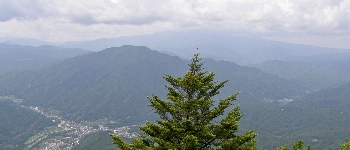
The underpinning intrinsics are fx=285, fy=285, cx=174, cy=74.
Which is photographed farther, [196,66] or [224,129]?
[196,66]

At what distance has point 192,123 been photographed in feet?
72.8

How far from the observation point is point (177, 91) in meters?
23.8

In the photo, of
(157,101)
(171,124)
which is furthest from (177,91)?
(171,124)

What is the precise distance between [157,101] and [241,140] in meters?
7.12

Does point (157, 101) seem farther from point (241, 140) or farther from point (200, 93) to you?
point (241, 140)

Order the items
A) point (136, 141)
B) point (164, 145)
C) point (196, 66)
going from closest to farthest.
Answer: point (164, 145) → point (136, 141) → point (196, 66)

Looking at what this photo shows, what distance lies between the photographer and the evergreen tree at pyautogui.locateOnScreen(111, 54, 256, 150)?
69.4ft


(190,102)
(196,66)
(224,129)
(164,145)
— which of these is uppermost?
(196,66)

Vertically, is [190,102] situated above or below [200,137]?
above

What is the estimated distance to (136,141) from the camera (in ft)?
72.1

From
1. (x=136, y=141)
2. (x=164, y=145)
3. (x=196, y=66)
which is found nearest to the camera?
(x=164, y=145)

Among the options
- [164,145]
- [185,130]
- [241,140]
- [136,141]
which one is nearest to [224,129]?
[241,140]

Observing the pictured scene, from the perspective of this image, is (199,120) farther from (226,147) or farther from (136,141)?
(136,141)

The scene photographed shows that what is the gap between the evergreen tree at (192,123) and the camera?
21.1 m
